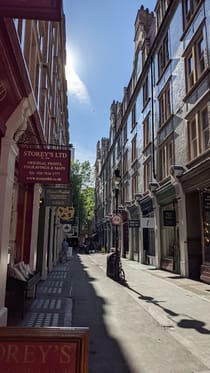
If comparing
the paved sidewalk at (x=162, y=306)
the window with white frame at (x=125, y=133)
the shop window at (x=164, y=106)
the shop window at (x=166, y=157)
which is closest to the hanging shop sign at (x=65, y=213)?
the shop window at (x=166, y=157)

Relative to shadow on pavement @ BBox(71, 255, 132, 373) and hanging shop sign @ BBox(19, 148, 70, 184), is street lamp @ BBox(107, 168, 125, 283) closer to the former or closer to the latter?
shadow on pavement @ BBox(71, 255, 132, 373)

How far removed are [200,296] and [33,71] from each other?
30.7 feet

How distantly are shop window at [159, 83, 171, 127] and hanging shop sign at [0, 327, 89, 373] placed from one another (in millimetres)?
17166

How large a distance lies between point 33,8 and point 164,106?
17176 mm

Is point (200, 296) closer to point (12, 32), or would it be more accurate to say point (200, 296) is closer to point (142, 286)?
point (142, 286)

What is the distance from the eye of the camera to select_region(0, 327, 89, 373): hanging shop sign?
8.25ft

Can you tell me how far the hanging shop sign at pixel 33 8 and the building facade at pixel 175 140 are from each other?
33.9 feet

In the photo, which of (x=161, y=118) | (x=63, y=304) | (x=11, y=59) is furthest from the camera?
(x=161, y=118)

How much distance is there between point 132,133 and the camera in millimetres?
30484

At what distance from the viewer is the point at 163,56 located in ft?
66.5

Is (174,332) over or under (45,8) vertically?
under

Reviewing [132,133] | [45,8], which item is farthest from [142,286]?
[132,133]

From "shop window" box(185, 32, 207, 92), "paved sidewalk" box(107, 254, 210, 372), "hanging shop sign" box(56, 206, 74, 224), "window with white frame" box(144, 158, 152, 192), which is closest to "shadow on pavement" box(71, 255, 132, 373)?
"paved sidewalk" box(107, 254, 210, 372)

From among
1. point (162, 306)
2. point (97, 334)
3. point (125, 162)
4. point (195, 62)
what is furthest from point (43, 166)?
point (125, 162)
